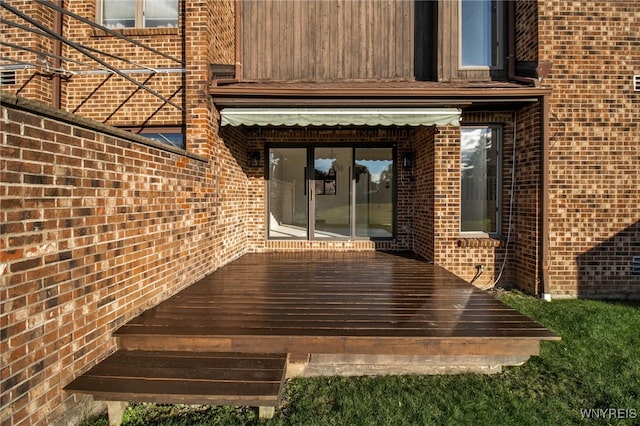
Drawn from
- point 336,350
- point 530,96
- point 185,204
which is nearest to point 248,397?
point 336,350

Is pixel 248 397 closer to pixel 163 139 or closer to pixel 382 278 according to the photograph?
pixel 382 278

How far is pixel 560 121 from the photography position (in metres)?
5.21

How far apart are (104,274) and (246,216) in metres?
4.07

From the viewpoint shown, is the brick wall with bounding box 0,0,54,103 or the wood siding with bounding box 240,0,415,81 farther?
the wood siding with bounding box 240,0,415,81

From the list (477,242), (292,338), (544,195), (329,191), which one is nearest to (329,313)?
(292,338)

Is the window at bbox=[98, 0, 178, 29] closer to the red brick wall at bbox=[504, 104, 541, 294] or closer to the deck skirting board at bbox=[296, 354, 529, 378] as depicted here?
the deck skirting board at bbox=[296, 354, 529, 378]

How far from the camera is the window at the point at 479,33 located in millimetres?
5926

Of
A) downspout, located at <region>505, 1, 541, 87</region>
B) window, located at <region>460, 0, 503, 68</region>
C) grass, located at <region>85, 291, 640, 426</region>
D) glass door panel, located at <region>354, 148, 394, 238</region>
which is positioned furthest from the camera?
glass door panel, located at <region>354, 148, 394, 238</region>

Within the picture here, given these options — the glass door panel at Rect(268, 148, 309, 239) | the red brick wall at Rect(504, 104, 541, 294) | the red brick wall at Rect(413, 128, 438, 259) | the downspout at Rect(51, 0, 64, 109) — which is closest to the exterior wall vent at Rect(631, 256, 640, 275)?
the red brick wall at Rect(504, 104, 541, 294)

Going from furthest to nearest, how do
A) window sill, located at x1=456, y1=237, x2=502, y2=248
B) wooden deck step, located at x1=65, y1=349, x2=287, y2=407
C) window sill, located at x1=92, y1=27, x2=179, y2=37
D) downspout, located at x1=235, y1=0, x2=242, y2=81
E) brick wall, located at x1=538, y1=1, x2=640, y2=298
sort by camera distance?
1. downspout, located at x1=235, y1=0, x2=242, y2=81
2. window sill, located at x1=456, y1=237, x2=502, y2=248
3. brick wall, located at x1=538, y1=1, x2=640, y2=298
4. window sill, located at x1=92, y1=27, x2=179, y2=37
5. wooden deck step, located at x1=65, y1=349, x2=287, y2=407

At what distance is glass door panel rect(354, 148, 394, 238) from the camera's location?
→ 6.88 m

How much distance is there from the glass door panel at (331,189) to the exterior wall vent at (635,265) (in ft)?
16.5

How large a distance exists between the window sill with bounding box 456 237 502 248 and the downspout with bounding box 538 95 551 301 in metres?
0.71

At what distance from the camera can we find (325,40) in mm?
6406
